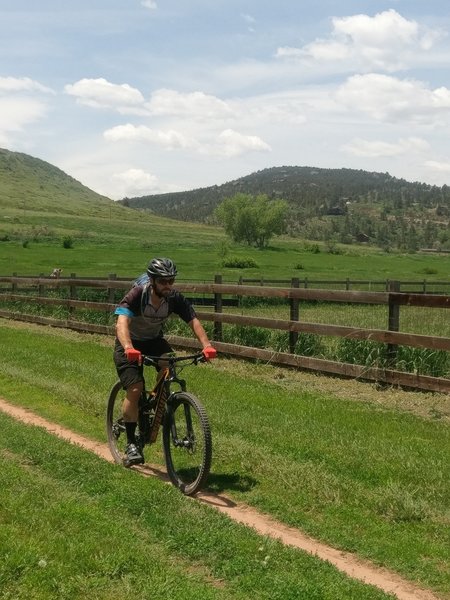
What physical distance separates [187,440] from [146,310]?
4.08 ft

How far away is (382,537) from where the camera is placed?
520 cm

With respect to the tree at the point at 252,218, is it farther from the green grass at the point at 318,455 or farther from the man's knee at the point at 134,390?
the man's knee at the point at 134,390

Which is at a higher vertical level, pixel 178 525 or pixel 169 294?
pixel 169 294

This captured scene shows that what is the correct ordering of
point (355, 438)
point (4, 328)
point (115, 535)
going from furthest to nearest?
point (4, 328) → point (355, 438) → point (115, 535)

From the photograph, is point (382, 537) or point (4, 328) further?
point (4, 328)

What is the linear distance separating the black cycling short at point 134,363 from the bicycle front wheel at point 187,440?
1.40 ft

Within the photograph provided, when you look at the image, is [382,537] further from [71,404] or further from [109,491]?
[71,404]

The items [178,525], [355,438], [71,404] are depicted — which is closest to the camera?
[178,525]

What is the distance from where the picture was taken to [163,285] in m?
6.45

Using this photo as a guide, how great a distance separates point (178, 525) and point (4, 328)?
51.7ft

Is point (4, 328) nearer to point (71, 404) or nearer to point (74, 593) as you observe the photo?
point (71, 404)

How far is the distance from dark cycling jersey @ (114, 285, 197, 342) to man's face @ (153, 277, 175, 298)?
4.4 inches

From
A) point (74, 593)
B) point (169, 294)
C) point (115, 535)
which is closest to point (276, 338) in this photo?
point (169, 294)

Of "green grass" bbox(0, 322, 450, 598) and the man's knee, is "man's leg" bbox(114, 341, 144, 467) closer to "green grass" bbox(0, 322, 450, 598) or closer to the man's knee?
the man's knee
